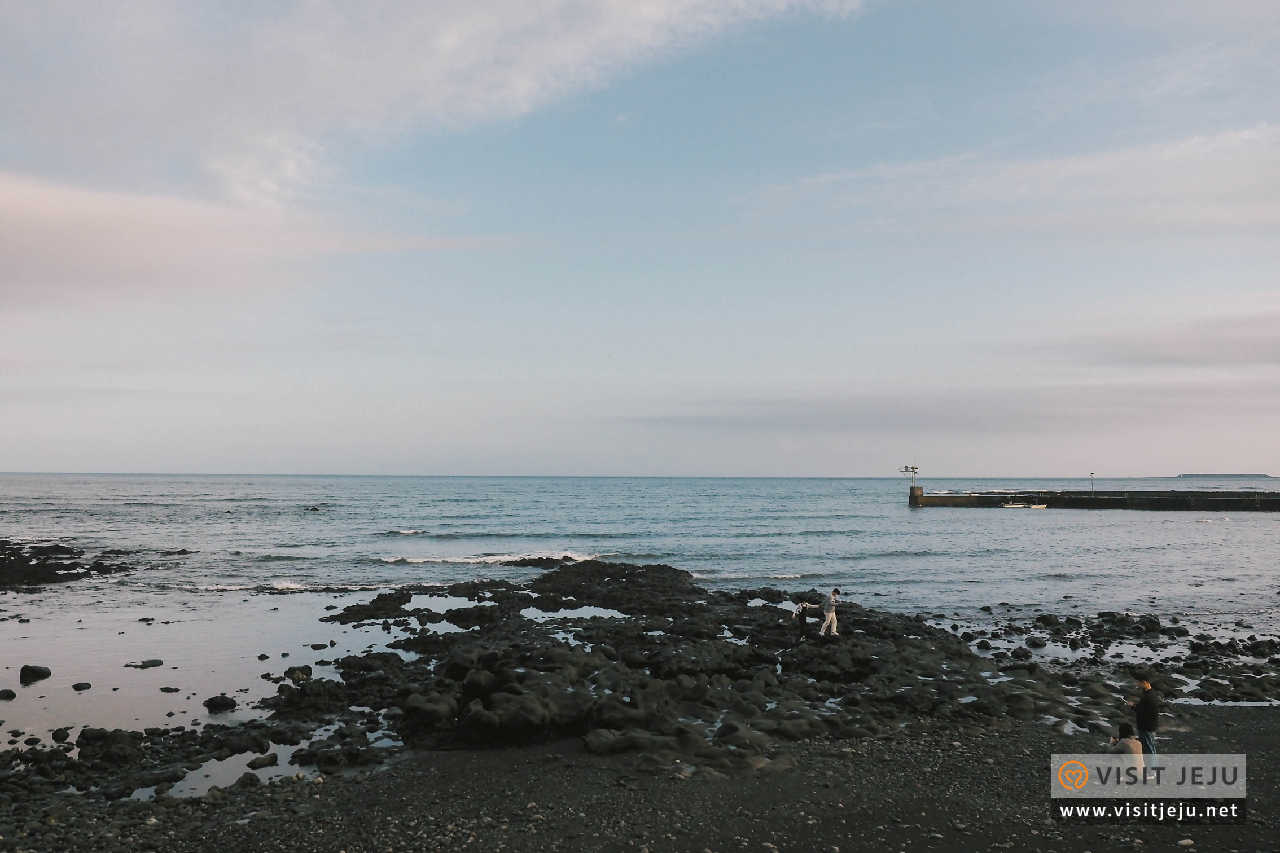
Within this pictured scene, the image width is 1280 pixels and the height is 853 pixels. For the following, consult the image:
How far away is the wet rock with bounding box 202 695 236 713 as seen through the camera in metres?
16.6

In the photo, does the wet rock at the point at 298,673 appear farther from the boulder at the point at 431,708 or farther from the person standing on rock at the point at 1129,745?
the person standing on rock at the point at 1129,745

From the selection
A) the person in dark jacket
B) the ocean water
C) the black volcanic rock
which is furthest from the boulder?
the black volcanic rock

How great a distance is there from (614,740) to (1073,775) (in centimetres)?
765

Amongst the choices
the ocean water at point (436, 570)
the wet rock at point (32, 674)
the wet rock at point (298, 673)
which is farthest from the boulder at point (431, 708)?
the wet rock at point (32, 674)

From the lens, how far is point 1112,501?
95.9m

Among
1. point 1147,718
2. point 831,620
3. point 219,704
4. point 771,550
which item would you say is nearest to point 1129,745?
point 1147,718

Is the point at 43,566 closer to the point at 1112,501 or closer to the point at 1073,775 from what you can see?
the point at 1073,775

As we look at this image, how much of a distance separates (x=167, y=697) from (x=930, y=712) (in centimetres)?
1667

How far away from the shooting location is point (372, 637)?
2439 cm

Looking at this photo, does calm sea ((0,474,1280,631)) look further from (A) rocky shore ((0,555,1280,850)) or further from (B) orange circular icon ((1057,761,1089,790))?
(B) orange circular icon ((1057,761,1089,790))

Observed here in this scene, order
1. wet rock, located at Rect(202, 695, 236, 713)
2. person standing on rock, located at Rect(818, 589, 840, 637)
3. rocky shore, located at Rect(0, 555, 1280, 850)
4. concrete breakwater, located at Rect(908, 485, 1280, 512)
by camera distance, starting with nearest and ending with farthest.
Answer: rocky shore, located at Rect(0, 555, 1280, 850) → wet rock, located at Rect(202, 695, 236, 713) → person standing on rock, located at Rect(818, 589, 840, 637) → concrete breakwater, located at Rect(908, 485, 1280, 512)

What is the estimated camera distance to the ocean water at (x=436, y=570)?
20.7 m

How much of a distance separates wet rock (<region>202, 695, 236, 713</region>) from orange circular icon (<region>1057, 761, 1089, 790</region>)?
52.6ft

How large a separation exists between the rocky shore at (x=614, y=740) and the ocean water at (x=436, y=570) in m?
2.37
